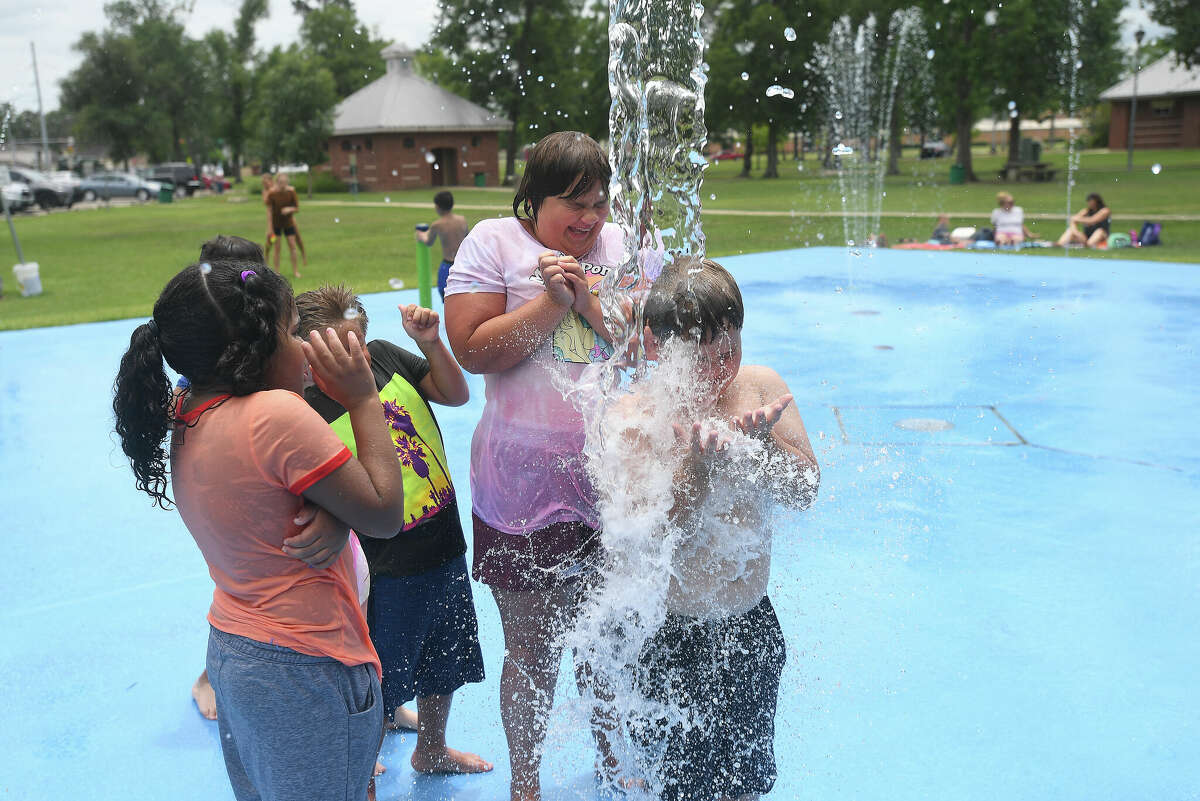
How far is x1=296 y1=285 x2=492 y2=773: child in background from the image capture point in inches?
102

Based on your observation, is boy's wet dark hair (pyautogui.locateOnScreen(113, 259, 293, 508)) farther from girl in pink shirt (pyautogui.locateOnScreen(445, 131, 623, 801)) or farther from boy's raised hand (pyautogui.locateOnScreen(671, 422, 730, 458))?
boy's raised hand (pyautogui.locateOnScreen(671, 422, 730, 458))

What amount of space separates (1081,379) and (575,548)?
21.7ft

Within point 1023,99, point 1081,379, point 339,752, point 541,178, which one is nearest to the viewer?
point 339,752

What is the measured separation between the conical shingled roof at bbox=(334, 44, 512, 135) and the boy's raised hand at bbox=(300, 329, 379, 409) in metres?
38.9

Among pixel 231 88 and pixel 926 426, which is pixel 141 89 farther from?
pixel 926 426

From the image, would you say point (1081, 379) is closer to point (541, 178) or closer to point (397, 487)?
point (541, 178)

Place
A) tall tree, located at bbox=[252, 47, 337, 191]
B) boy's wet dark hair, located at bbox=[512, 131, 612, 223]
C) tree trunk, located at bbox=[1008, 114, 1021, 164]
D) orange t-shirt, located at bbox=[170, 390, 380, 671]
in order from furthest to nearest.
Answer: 1. tall tree, located at bbox=[252, 47, 337, 191]
2. tree trunk, located at bbox=[1008, 114, 1021, 164]
3. boy's wet dark hair, located at bbox=[512, 131, 612, 223]
4. orange t-shirt, located at bbox=[170, 390, 380, 671]

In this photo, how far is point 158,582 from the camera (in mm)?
4441

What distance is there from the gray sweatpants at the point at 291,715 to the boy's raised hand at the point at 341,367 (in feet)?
1.69

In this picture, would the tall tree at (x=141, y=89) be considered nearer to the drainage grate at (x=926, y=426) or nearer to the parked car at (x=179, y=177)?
the parked car at (x=179, y=177)

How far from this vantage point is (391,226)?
2603 centimetres

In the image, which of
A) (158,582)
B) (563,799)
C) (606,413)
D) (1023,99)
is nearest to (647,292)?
(606,413)

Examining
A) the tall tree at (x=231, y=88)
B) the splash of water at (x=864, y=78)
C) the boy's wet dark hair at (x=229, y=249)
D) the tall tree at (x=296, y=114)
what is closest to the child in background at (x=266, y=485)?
the boy's wet dark hair at (x=229, y=249)

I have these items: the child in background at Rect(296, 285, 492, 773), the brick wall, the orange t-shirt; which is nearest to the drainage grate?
the child in background at Rect(296, 285, 492, 773)
